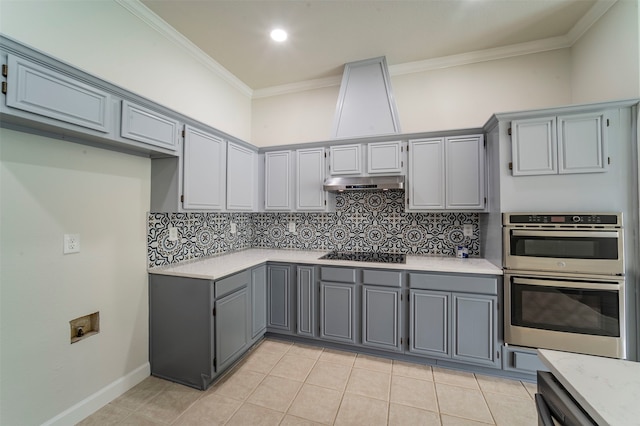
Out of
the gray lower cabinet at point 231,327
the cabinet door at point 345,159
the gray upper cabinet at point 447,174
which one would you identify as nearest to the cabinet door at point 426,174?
the gray upper cabinet at point 447,174

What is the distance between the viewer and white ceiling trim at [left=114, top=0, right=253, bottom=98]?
205cm

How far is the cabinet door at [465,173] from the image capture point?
7.92 ft

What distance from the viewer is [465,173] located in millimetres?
2457

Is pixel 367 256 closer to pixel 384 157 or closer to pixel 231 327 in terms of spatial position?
pixel 384 157

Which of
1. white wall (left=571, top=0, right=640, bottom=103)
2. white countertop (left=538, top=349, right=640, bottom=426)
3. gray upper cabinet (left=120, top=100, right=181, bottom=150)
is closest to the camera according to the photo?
white countertop (left=538, top=349, right=640, bottom=426)

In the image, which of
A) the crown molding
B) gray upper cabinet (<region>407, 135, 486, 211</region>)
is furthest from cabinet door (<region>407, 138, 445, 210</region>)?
the crown molding

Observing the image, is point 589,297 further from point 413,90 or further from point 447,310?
point 413,90

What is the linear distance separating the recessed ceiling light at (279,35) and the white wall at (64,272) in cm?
167

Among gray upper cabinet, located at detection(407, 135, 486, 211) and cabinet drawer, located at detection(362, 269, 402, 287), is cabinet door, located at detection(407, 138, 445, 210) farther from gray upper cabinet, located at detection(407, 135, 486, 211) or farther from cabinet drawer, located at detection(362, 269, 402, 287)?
cabinet drawer, located at detection(362, 269, 402, 287)

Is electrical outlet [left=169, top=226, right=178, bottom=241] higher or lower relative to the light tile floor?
higher

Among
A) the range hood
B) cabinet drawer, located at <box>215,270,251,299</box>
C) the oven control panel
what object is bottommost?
cabinet drawer, located at <box>215,270,251,299</box>

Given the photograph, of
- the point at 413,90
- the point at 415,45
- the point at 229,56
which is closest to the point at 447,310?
the point at 413,90

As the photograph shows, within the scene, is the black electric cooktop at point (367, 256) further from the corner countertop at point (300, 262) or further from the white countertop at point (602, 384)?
the white countertop at point (602, 384)

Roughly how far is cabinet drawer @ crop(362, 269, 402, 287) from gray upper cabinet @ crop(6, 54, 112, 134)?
2.25m
